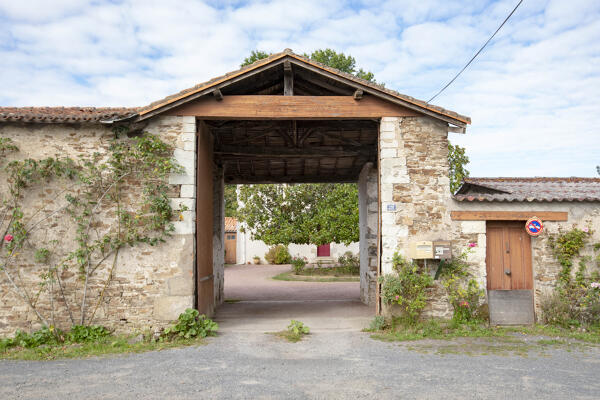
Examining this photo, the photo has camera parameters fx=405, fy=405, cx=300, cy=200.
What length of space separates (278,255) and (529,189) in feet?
55.9

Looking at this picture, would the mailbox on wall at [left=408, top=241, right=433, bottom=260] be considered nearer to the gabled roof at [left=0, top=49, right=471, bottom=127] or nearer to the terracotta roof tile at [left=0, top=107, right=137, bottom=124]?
the gabled roof at [left=0, top=49, right=471, bottom=127]

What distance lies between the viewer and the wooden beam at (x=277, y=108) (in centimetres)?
657

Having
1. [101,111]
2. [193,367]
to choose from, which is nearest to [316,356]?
[193,367]

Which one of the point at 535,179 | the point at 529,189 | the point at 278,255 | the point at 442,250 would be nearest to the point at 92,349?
the point at 442,250

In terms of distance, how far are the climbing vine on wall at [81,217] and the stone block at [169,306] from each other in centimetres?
83

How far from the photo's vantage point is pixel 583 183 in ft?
27.8

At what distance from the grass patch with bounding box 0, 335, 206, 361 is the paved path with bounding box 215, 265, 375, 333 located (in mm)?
1148

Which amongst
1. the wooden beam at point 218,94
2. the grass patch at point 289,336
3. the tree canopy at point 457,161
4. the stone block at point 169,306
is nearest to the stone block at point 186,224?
the stone block at point 169,306

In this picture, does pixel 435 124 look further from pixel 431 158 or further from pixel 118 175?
pixel 118 175

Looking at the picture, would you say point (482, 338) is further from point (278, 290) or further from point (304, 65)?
point (278, 290)

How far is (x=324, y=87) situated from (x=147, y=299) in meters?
4.54

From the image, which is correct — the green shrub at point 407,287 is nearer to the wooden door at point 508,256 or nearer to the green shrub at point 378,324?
the green shrub at point 378,324

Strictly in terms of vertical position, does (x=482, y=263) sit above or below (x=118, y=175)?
below

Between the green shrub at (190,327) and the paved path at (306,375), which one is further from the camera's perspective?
the green shrub at (190,327)
